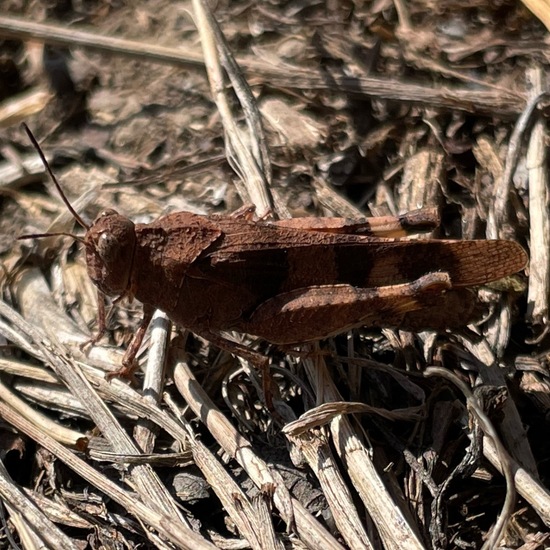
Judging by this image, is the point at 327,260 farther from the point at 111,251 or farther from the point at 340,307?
the point at 111,251

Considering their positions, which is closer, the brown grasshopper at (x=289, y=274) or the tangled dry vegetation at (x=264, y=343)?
the tangled dry vegetation at (x=264, y=343)

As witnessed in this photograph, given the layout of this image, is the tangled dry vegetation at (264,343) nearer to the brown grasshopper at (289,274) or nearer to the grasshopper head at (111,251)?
the brown grasshopper at (289,274)

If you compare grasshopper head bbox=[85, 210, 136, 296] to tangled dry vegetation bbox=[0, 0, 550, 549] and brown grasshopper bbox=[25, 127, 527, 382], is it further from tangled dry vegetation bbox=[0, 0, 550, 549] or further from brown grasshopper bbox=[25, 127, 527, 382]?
tangled dry vegetation bbox=[0, 0, 550, 549]

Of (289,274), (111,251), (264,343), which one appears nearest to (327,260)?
(289,274)

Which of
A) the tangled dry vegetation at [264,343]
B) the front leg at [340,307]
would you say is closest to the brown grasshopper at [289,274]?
the front leg at [340,307]

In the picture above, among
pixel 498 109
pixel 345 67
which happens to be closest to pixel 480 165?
pixel 498 109

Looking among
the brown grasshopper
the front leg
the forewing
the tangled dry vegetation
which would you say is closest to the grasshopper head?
the brown grasshopper

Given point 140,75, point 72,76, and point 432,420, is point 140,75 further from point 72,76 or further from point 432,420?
point 432,420
